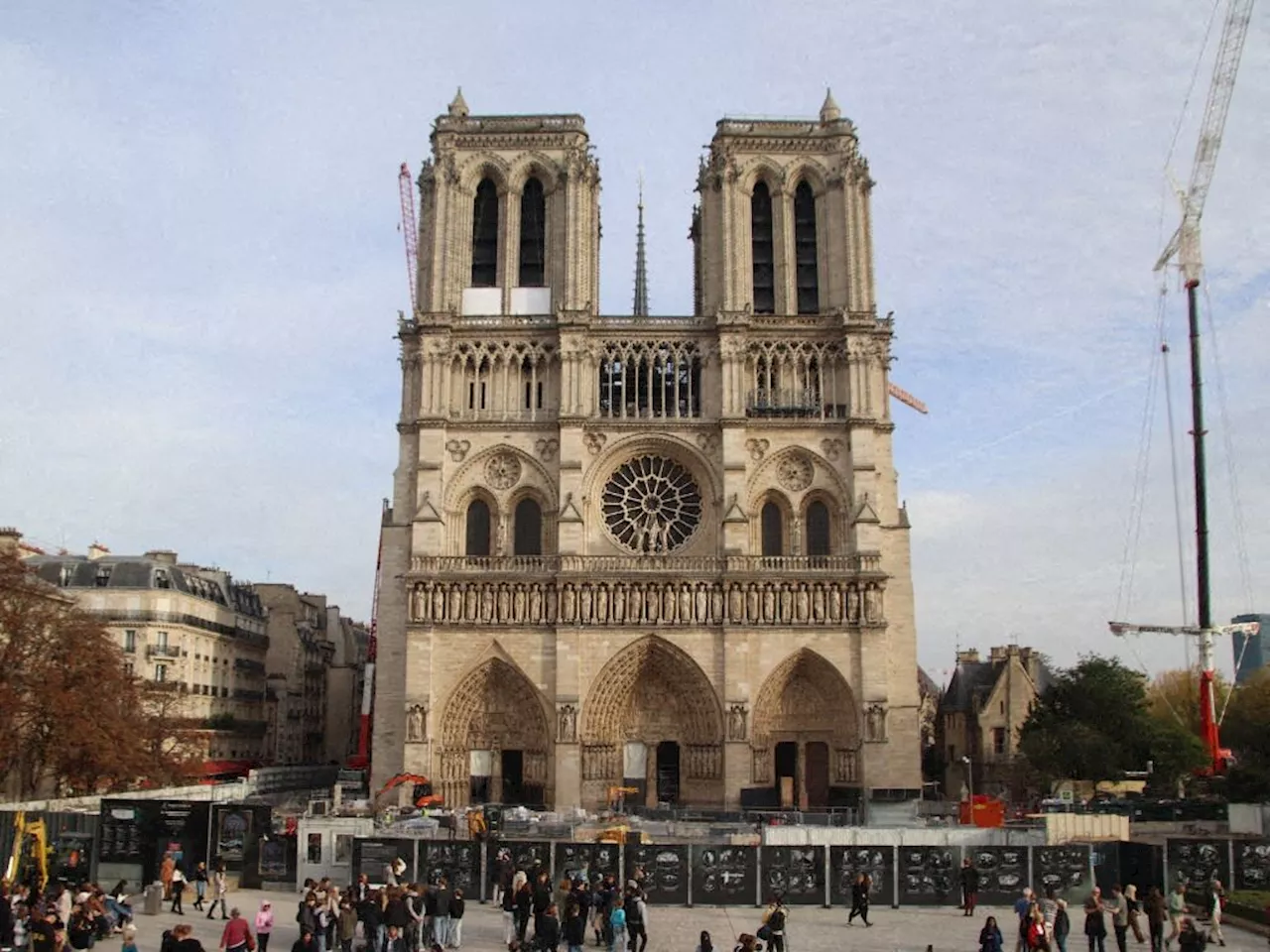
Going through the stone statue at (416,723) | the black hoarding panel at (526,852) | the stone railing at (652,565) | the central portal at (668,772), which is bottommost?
the black hoarding panel at (526,852)

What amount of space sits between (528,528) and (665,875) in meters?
21.2

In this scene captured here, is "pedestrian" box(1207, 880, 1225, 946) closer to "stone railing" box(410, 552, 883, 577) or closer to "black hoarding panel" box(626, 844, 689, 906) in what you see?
"black hoarding panel" box(626, 844, 689, 906)

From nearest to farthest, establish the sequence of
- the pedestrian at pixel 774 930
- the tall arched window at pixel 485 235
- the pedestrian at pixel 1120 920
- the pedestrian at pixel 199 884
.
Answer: the pedestrian at pixel 774 930
the pedestrian at pixel 1120 920
the pedestrian at pixel 199 884
the tall arched window at pixel 485 235

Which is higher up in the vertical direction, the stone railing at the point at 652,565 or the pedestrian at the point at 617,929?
the stone railing at the point at 652,565

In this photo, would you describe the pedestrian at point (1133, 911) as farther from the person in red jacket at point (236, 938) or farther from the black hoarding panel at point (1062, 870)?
the person in red jacket at point (236, 938)

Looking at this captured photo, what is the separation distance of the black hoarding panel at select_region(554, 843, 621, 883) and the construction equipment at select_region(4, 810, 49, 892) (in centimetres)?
865

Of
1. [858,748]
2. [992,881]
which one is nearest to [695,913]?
[992,881]

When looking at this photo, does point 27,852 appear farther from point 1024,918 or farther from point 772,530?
point 772,530

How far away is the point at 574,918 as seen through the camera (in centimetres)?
1856

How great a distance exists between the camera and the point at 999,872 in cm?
2392

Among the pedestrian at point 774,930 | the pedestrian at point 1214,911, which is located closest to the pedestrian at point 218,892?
the pedestrian at point 774,930

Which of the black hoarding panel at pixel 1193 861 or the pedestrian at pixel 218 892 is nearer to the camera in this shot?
the pedestrian at pixel 218 892

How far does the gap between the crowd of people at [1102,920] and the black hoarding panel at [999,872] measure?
0.35m

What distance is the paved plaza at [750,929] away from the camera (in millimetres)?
20344
